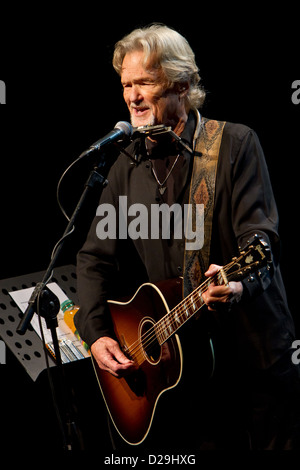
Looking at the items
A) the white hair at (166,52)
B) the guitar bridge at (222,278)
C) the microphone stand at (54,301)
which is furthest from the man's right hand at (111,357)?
the white hair at (166,52)

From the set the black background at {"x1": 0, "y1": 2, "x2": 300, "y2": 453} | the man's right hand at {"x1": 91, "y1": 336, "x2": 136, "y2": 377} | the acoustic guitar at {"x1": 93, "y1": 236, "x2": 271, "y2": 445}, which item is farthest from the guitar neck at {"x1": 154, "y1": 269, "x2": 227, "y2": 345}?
the black background at {"x1": 0, "y1": 2, "x2": 300, "y2": 453}

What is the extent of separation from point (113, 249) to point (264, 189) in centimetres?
82

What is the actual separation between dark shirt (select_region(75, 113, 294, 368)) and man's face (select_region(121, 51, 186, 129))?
133mm

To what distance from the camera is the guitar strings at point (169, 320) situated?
75.7 inches

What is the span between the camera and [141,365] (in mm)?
2355

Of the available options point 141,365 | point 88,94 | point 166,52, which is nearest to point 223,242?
point 141,365

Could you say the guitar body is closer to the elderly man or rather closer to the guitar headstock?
the elderly man

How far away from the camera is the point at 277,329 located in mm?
2086

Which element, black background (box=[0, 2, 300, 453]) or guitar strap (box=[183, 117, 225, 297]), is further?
black background (box=[0, 2, 300, 453])

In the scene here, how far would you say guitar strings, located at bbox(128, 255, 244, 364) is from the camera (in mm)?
1923

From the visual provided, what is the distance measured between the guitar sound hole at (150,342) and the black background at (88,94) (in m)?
0.67

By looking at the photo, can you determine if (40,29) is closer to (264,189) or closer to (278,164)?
(278,164)

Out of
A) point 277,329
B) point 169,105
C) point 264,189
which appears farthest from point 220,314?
point 169,105
